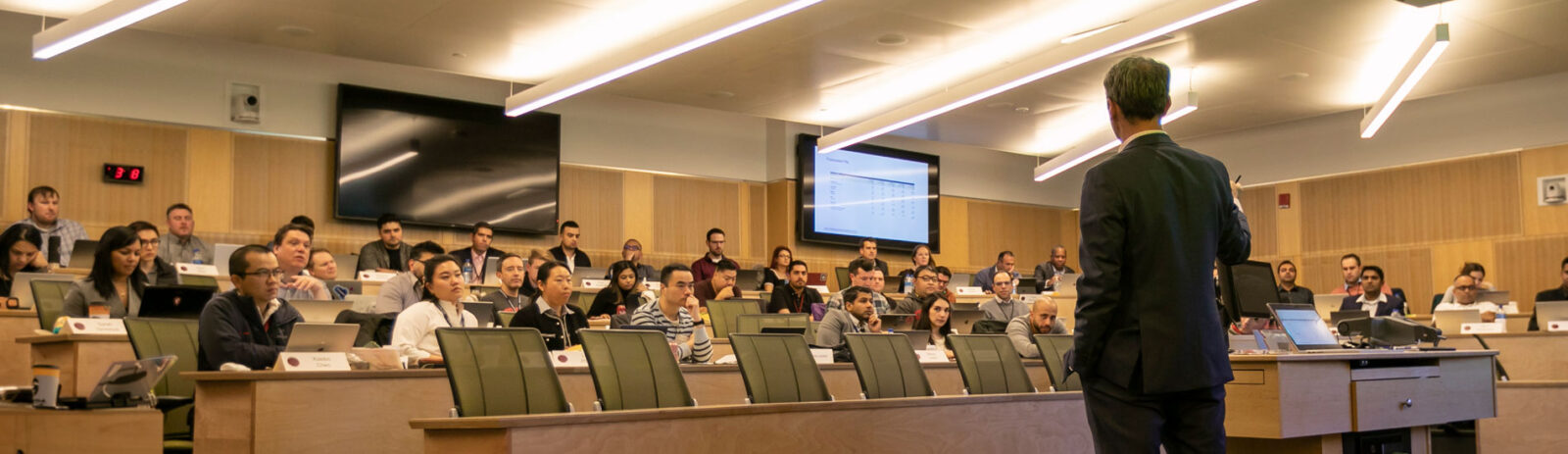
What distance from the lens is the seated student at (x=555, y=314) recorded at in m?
6.13

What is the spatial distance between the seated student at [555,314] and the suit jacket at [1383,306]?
21.0 feet

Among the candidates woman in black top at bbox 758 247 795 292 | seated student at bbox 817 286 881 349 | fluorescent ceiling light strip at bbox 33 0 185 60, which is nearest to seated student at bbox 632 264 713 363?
seated student at bbox 817 286 881 349

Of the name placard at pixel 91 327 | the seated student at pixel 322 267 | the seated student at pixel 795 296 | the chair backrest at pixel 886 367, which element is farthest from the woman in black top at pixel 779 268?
the name placard at pixel 91 327

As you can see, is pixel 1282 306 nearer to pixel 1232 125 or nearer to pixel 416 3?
pixel 416 3

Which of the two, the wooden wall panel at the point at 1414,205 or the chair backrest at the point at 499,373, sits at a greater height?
the wooden wall panel at the point at 1414,205

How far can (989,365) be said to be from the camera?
233 inches

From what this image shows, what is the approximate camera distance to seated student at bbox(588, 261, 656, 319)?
310 inches

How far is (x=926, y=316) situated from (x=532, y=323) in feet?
9.04

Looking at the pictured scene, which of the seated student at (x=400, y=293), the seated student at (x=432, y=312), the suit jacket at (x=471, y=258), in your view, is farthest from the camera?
the suit jacket at (x=471, y=258)

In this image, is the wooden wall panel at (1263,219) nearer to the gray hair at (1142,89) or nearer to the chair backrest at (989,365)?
the chair backrest at (989,365)

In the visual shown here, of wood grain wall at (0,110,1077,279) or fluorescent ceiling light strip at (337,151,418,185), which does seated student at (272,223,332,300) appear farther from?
fluorescent ceiling light strip at (337,151,418,185)

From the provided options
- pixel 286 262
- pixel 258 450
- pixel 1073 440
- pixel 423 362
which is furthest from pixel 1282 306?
pixel 286 262

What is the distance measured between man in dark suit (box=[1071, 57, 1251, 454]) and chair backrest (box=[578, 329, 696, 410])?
6.10ft

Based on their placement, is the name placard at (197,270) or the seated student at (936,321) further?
the name placard at (197,270)
